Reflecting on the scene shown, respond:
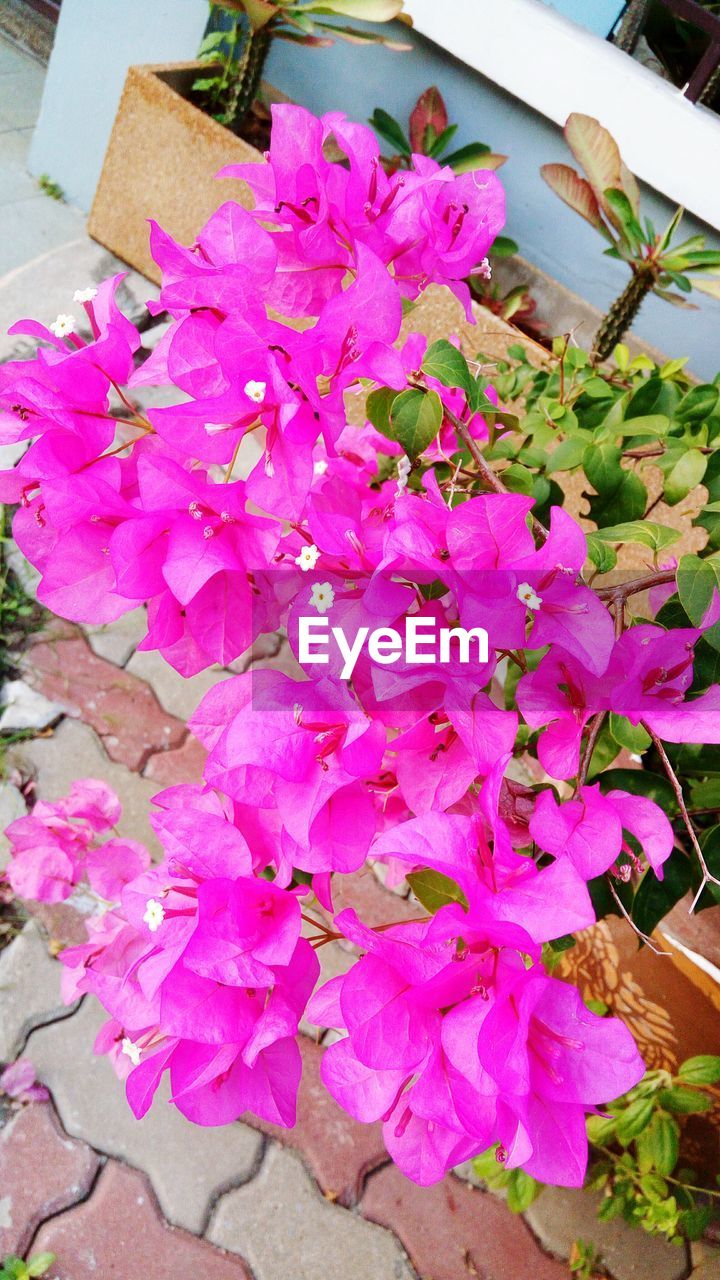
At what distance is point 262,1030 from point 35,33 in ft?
10.5

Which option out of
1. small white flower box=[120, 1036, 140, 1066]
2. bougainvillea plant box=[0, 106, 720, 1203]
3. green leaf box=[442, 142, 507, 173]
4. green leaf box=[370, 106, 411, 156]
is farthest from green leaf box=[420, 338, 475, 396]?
green leaf box=[370, 106, 411, 156]

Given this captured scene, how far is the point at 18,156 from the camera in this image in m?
2.48

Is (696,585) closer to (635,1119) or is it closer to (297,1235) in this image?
(635,1119)

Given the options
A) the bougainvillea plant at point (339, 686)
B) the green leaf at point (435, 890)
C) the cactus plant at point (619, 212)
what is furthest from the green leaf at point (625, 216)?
the green leaf at point (435, 890)

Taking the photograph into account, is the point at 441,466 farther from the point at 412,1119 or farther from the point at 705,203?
the point at 705,203

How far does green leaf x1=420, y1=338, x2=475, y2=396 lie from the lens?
76cm

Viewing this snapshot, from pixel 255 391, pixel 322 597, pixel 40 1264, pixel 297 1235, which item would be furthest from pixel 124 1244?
pixel 255 391

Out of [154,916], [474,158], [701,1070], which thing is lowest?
[701,1070]

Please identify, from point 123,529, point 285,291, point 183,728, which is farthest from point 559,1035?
point 183,728

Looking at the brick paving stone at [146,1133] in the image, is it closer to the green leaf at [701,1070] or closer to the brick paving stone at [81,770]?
the brick paving stone at [81,770]

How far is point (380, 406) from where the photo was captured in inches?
32.7

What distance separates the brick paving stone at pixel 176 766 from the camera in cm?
158

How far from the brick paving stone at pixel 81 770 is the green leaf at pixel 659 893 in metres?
0.88

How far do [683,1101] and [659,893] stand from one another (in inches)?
19.8
